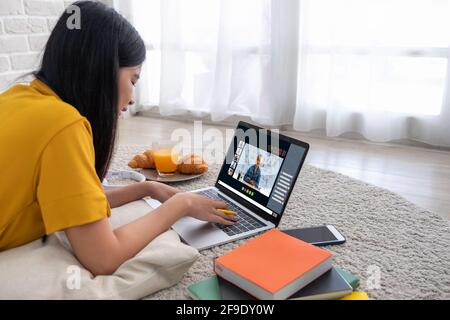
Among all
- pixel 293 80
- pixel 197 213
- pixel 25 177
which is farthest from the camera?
pixel 293 80

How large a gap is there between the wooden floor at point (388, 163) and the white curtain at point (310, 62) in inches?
3.5

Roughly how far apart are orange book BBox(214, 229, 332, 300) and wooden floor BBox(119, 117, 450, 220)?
92 cm

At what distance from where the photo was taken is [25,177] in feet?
2.77

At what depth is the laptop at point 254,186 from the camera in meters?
1.12

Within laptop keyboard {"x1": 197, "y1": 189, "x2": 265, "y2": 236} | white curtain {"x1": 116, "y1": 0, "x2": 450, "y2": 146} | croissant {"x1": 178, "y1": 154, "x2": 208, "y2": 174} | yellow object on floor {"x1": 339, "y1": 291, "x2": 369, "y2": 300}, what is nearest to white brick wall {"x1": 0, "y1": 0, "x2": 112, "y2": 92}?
white curtain {"x1": 116, "y1": 0, "x2": 450, "y2": 146}

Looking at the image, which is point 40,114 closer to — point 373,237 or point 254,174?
point 254,174

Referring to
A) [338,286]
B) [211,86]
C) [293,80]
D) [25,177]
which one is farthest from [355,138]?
[25,177]

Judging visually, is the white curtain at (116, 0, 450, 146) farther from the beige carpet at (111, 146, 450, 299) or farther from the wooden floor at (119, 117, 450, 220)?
the beige carpet at (111, 146, 450, 299)

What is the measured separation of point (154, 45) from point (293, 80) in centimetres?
99

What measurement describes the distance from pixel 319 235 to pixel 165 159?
2.06 ft

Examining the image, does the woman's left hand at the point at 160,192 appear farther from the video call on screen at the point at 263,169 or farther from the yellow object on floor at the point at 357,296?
the yellow object on floor at the point at 357,296

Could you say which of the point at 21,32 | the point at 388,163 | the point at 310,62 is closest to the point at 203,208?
the point at 388,163
